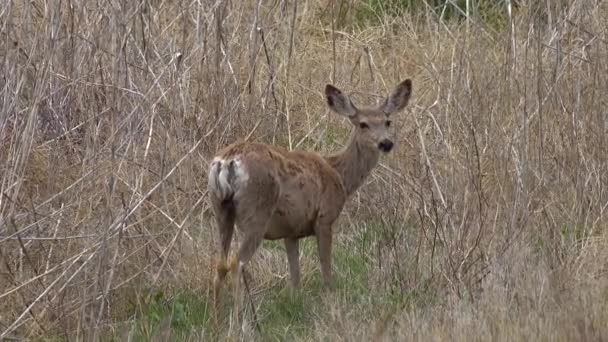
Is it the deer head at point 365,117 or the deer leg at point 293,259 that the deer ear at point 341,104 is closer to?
the deer head at point 365,117

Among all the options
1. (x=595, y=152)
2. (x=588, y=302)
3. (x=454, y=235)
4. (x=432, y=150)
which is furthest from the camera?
(x=432, y=150)

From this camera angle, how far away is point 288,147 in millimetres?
10227

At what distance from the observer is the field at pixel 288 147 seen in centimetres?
725

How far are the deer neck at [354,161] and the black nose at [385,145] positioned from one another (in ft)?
0.70

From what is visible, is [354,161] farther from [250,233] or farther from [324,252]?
[250,233]

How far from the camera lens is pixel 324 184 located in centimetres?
872

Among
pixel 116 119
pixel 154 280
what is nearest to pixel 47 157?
pixel 116 119

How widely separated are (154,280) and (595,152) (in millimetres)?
2983

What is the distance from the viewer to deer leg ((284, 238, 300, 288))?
8.41 metres

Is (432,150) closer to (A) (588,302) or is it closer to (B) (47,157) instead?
(B) (47,157)

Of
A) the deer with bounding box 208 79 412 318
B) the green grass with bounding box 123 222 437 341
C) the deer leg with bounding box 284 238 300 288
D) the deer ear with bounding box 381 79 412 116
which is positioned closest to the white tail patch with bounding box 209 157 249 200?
the deer with bounding box 208 79 412 318

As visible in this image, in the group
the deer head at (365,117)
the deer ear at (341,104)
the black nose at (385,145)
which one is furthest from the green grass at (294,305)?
the deer ear at (341,104)

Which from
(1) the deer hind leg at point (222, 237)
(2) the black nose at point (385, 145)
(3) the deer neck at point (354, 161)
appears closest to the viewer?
(1) the deer hind leg at point (222, 237)

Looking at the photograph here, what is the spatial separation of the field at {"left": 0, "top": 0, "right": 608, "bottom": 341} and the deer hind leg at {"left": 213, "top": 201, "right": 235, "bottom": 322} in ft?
0.36
